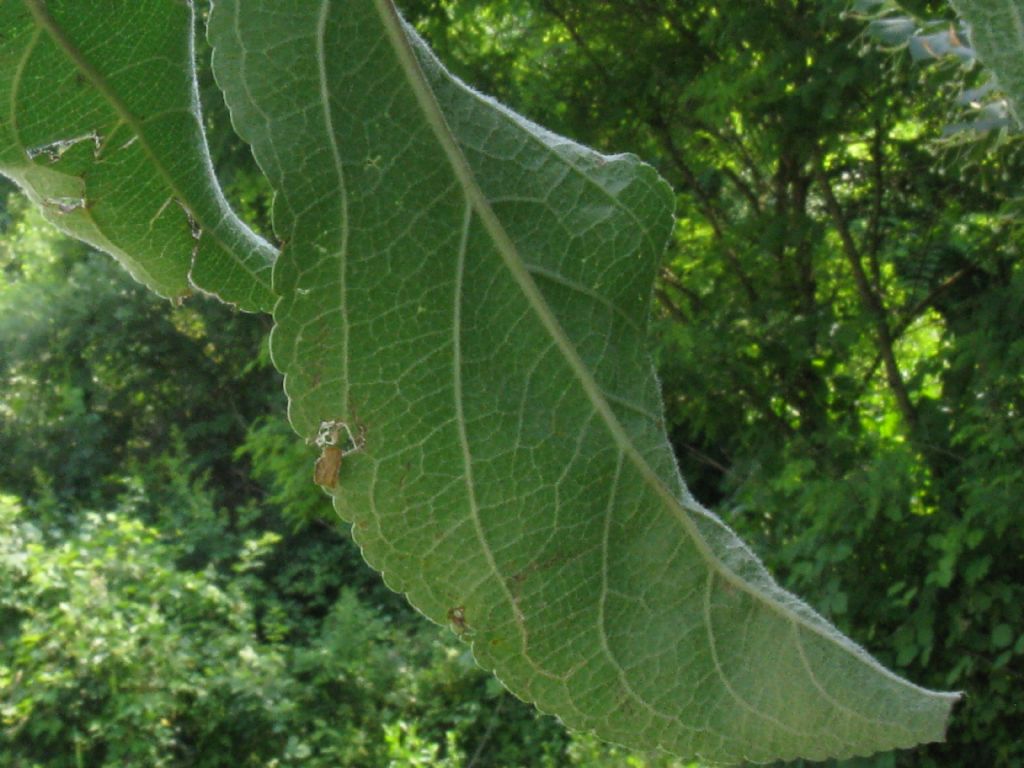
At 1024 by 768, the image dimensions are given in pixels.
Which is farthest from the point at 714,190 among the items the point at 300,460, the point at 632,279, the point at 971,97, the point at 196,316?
the point at 196,316

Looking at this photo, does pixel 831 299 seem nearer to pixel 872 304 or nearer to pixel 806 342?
pixel 872 304

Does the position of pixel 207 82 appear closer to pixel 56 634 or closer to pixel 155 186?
pixel 56 634

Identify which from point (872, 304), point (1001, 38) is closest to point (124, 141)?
point (1001, 38)

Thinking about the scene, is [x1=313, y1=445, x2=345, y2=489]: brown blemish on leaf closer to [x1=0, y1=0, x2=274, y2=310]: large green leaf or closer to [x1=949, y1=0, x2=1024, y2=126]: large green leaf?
[x1=0, y1=0, x2=274, y2=310]: large green leaf

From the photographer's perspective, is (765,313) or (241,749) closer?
(765,313)

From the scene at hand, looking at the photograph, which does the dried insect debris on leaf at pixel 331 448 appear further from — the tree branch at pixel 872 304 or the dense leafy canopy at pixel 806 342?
the tree branch at pixel 872 304
